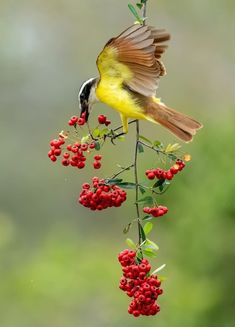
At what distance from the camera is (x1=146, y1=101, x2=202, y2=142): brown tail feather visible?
11.5 ft

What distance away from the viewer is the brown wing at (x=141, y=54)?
10.4 ft

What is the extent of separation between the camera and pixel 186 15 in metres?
12.9

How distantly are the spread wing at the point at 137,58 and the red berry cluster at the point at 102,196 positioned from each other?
0.34 m

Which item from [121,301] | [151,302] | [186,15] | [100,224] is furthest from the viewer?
[186,15]

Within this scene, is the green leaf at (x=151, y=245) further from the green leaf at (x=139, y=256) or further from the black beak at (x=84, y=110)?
the black beak at (x=84, y=110)

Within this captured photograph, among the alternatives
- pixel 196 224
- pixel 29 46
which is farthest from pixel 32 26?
pixel 196 224

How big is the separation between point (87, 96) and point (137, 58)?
367 millimetres

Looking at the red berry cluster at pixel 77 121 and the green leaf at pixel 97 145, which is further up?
the red berry cluster at pixel 77 121

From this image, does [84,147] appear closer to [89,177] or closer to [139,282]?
[139,282]

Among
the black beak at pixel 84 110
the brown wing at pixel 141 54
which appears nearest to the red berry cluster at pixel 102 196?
the black beak at pixel 84 110

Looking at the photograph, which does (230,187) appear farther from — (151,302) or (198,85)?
(198,85)

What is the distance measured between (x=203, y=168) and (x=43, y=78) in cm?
617

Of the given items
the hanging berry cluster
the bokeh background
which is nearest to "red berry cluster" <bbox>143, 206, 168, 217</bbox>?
the hanging berry cluster

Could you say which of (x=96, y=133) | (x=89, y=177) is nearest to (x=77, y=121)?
(x=96, y=133)
